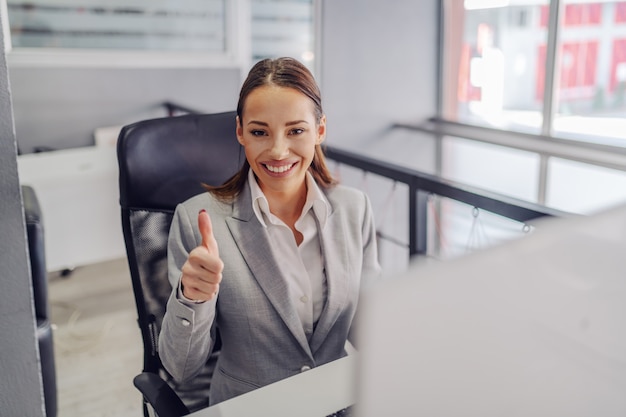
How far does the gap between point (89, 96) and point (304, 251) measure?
2.30 metres

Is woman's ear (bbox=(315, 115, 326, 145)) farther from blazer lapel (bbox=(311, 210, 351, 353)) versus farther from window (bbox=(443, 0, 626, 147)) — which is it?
window (bbox=(443, 0, 626, 147))

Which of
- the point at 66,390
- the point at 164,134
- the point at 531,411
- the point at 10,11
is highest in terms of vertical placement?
the point at 10,11

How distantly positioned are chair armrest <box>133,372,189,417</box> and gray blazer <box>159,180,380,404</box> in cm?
5

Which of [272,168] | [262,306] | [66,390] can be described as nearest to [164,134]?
[272,168]

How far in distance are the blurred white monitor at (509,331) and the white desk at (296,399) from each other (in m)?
0.38

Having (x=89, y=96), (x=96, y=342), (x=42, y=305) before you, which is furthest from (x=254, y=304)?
(x=89, y=96)

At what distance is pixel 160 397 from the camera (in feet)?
3.09

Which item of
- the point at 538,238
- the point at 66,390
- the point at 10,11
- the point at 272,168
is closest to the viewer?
the point at 538,238

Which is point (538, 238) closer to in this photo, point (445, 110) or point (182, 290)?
point (182, 290)

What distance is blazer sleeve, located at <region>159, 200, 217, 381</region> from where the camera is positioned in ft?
3.01

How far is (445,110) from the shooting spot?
388 cm

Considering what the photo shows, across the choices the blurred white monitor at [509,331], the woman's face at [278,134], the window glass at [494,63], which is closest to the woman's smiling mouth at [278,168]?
the woman's face at [278,134]

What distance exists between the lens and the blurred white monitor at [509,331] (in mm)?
329

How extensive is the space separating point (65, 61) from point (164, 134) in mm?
2077
